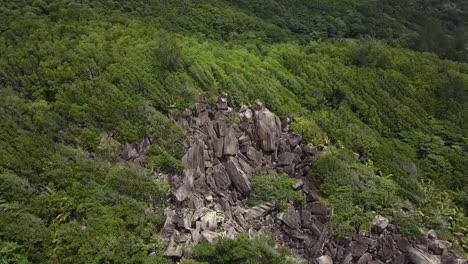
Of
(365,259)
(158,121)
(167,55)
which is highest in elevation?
(167,55)

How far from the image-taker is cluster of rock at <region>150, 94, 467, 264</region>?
23.8m

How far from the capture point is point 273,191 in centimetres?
2634

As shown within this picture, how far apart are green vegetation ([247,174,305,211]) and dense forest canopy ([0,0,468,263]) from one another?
2.52 meters

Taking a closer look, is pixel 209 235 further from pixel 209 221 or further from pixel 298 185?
pixel 298 185

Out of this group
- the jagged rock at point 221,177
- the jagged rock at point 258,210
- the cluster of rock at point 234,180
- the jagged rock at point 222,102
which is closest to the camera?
the cluster of rock at point 234,180

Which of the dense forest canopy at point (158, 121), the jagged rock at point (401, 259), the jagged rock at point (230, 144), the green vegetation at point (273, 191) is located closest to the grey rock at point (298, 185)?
the green vegetation at point (273, 191)

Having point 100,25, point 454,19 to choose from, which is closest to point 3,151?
point 100,25

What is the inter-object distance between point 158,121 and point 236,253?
39.2ft

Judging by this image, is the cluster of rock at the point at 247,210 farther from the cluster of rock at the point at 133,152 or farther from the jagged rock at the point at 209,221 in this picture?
the cluster of rock at the point at 133,152

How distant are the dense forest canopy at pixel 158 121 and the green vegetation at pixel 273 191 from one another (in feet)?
8.26

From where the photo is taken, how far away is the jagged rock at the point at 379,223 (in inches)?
1006

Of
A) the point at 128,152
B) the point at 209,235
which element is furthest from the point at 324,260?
the point at 128,152

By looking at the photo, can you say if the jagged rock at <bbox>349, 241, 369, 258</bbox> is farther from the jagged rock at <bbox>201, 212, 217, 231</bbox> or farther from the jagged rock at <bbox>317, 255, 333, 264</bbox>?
the jagged rock at <bbox>201, 212, 217, 231</bbox>

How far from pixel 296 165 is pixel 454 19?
7784 centimetres
